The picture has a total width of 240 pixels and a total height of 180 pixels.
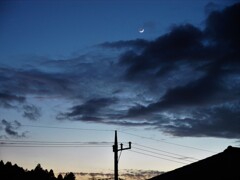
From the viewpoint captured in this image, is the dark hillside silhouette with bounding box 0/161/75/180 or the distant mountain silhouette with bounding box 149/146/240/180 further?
the dark hillside silhouette with bounding box 0/161/75/180

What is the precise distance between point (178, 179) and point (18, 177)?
71.0m

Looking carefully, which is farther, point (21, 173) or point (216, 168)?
point (21, 173)

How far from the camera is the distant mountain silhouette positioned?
64.4 ft

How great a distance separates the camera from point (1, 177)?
79.1 meters

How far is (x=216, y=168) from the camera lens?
21000mm

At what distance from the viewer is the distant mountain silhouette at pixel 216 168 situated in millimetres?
19625

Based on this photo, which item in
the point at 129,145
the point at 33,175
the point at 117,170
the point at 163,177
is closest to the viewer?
the point at 163,177

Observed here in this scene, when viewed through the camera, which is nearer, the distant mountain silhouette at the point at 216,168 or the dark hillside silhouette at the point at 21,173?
the distant mountain silhouette at the point at 216,168

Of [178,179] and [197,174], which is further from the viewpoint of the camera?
[178,179]

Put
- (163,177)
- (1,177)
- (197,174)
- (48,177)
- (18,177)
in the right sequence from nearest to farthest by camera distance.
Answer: (197,174) < (163,177) < (1,177) < (18,177) < (48,177)

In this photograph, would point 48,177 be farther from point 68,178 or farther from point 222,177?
point 222,177

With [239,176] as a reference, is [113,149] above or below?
above

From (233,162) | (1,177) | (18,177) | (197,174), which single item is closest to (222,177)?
(233,162)

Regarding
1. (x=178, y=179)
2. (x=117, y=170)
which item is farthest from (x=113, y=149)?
(x=178, y=179)
